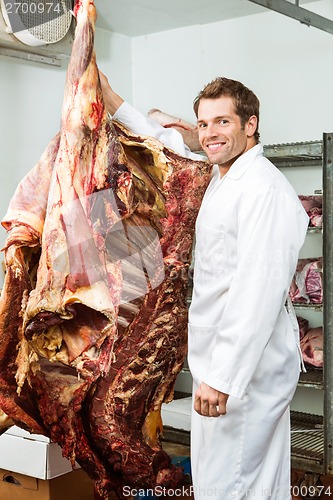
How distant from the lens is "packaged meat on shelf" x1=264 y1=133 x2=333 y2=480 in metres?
3.21

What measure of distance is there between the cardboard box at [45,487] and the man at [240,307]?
2.48ft

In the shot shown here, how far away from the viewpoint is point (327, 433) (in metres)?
3.22

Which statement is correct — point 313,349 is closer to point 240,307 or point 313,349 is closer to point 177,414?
point 177,414

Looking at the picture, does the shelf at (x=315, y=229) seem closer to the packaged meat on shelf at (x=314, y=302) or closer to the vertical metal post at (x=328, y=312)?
the packaged meat on shelf at (x=314, y=302)

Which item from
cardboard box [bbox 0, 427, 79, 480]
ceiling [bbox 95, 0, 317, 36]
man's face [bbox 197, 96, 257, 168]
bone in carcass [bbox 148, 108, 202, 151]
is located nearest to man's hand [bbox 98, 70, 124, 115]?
man's face [bbox 197, 96, 257, 168]

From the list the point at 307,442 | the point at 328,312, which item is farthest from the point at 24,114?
the point at 307,442

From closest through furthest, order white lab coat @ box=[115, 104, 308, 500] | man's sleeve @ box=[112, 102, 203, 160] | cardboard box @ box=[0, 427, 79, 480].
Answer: white lab coat @ box=[115, 104, 308, 500]
man's sleeve @ box=[112, 102, 203, 160]
cardboard box @ box=[0, 427, 79, 480]

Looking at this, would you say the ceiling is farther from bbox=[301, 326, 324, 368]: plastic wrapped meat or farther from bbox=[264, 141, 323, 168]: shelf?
bbox=[301, 326, 324, 368]: plastic wrapped meat

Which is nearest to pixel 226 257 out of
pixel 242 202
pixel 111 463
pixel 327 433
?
pixel 242 202

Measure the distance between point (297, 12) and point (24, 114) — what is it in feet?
3.58

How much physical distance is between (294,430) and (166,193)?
1.75 metres

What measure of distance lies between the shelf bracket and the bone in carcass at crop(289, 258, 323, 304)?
1061mm

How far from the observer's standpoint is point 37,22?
2.57 meters

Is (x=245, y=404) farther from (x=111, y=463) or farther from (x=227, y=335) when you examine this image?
(x=111, y=463)
